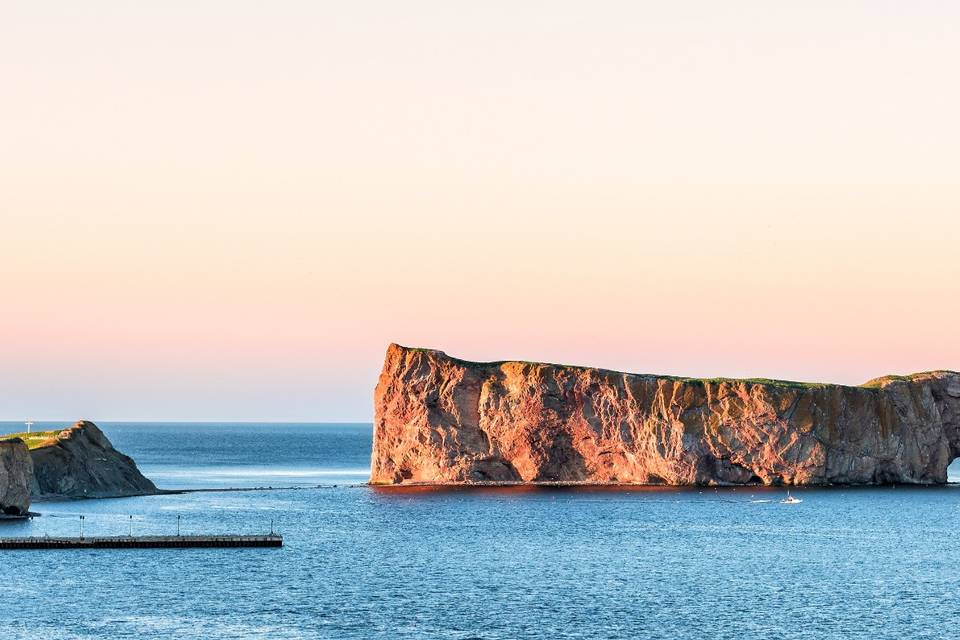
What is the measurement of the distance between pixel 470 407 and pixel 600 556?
2737 inches

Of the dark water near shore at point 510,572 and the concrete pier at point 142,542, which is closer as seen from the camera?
the dark water near shore at point 510,572

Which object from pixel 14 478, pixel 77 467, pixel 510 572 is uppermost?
pixel 77 467

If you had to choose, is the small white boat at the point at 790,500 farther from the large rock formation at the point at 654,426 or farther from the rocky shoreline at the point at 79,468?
the rocky shoreline at the point at 79,468

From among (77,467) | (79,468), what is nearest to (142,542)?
(77,467)

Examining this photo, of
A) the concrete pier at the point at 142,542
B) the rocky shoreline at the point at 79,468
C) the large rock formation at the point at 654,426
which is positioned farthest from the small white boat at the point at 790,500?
the rocky shoreline at the point at 79,468

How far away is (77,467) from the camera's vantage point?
163250 millimetres

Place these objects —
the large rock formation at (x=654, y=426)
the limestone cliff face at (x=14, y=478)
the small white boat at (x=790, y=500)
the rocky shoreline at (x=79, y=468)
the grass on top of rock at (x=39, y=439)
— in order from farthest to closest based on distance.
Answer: the large rock formation at (x=654, y=426) → the grass on top of rock at (x=39, y=439) → the rocky shoreline at (x=79, y=468) → the small white boat at (x=790, y=500) → the limestone cliff face at (x=14, y=478)

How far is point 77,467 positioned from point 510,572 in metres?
77.0

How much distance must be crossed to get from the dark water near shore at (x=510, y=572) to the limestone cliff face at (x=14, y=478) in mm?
4076

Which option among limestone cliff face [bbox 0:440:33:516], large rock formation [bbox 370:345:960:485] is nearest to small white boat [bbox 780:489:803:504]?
large rock formation [bbox 370:345:960:485]

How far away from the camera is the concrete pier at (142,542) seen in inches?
4552

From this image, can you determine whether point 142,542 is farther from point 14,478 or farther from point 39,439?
point 39,439

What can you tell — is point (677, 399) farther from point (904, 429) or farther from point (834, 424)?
point (904, 429)

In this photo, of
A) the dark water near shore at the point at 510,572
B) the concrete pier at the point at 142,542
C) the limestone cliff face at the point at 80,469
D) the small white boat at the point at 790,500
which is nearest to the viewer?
the dark water near shore at the point at 510,572
